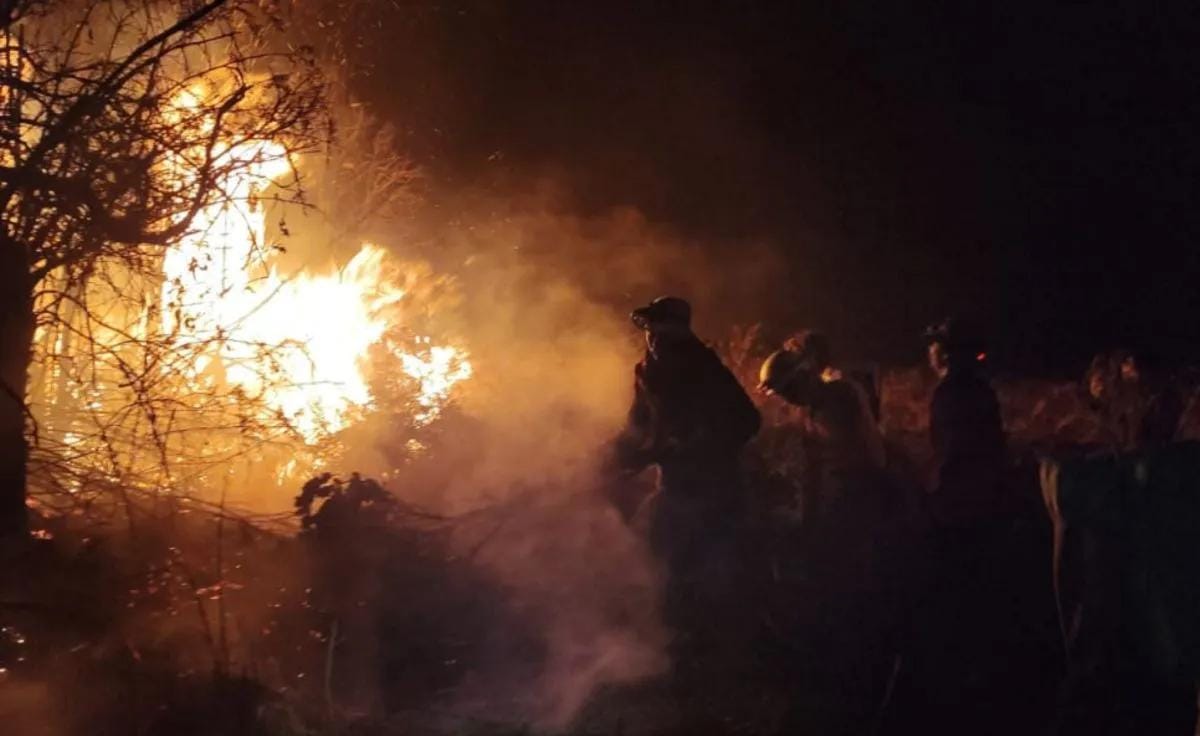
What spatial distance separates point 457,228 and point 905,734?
346 inches

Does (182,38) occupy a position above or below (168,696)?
above

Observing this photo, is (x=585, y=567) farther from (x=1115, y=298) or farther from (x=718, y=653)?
(x=1115, y=298)

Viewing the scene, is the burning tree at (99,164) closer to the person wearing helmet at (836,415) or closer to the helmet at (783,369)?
the helmet at (783,369)

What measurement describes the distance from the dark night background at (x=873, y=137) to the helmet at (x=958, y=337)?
466cm

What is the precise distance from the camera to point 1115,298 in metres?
11.3

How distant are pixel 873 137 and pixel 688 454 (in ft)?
21.2

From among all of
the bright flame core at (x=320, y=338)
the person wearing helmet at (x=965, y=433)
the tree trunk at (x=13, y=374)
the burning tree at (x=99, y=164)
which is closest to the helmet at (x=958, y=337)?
the person wearing helmet at (x=965, y=433)

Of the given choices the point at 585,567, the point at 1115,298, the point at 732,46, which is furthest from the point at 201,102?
the point at 1115,298

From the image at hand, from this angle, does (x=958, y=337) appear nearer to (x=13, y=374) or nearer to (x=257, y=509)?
(x=13, y=374)

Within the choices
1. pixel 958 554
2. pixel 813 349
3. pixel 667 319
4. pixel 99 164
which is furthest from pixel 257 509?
pixel 958 554

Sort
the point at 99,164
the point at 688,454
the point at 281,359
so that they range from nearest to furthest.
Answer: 1. the point at 99,164
2. the point at 688,454
3. the point at 281,359

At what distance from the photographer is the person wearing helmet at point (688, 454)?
707 cm

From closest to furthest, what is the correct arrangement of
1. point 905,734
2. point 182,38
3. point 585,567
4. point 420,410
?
1. point 905,734
2. point 182,38
3. point 585,567
4. point 420,410

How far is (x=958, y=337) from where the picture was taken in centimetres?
697
